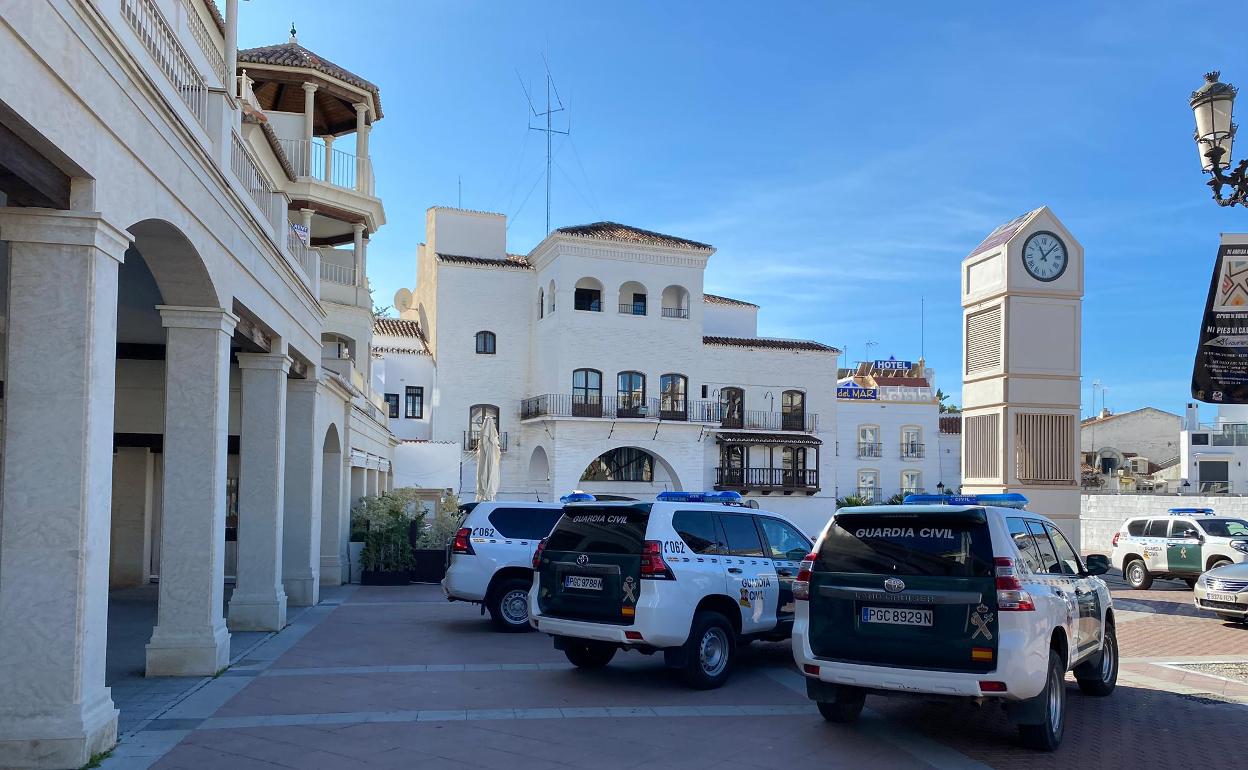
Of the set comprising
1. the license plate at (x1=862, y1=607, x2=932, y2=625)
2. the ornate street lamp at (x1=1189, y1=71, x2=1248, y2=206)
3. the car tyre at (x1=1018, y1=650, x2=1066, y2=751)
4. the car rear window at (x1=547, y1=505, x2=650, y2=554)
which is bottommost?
the car tyre at (x1=1018, y1=650, x2=1066, y2=751)

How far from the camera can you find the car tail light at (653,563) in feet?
32.9

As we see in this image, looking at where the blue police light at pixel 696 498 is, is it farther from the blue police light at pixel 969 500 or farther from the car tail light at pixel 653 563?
the blue police light at pixel 969 500

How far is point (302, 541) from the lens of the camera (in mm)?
16781

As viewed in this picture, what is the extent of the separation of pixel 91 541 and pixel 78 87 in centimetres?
300

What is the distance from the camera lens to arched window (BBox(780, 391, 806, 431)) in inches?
2180

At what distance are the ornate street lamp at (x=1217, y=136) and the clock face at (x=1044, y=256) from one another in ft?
31.1

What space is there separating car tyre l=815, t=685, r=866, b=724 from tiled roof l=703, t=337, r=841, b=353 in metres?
46.2

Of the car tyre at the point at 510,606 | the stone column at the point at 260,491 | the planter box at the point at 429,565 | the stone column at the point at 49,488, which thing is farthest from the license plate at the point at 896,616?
the planter box at the point at 429,565

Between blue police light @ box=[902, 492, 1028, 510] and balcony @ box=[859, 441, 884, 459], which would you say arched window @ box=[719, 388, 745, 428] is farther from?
blue police light @ box=[902, 492, 1028, 510]

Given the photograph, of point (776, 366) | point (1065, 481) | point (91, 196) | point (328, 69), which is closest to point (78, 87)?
point (91, 196)

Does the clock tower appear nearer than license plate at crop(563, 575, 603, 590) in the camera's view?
No

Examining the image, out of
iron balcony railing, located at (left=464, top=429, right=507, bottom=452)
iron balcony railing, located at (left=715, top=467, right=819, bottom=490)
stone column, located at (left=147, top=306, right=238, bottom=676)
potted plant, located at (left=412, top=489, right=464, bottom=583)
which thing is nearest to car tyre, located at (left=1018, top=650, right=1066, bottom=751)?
stone column, located at (left=147, top=306, right=238, bottom=676)

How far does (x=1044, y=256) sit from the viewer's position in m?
19.9

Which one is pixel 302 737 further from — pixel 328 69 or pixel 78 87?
pixel 328 69
